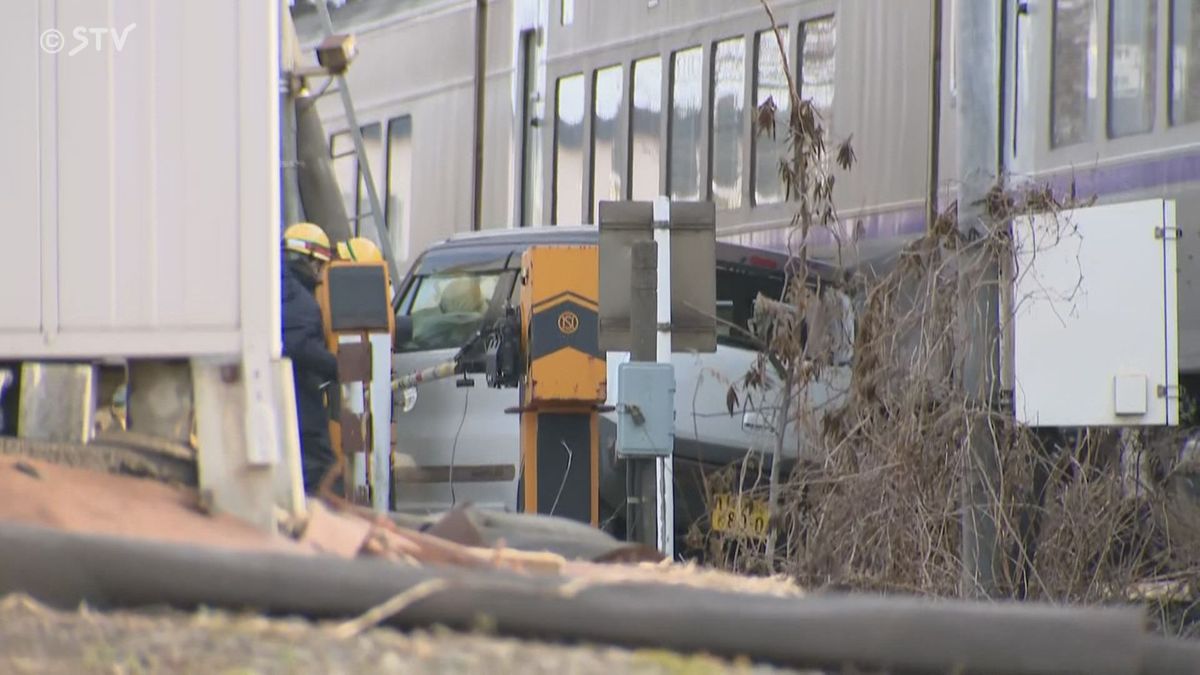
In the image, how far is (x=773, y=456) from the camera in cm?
1111

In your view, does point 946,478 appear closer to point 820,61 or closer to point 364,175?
point 820,61

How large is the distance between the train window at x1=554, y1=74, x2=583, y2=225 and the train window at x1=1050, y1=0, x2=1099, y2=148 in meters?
4.72

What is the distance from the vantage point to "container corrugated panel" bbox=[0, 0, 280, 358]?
3893 millimetres

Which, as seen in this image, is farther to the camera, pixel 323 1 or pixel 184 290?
pixel 323 1

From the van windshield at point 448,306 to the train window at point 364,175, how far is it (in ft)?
18.9

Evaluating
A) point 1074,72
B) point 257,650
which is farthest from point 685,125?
point 257,650

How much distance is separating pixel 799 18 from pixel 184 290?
10.9 meters

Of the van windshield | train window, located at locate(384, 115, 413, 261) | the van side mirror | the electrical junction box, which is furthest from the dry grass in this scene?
train window, located at locate(384, 115, 413, 261)

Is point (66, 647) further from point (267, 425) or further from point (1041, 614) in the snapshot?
point (1041, 614)

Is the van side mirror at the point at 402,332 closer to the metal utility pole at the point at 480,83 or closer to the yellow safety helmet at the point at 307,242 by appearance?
the yellow safety helmet at the point at 307,242

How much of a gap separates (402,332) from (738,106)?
4.10 metres

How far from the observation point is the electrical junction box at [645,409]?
A: 9.74 m

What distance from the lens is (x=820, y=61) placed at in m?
14.4

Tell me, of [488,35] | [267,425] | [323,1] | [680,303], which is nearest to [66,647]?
[267,425]
